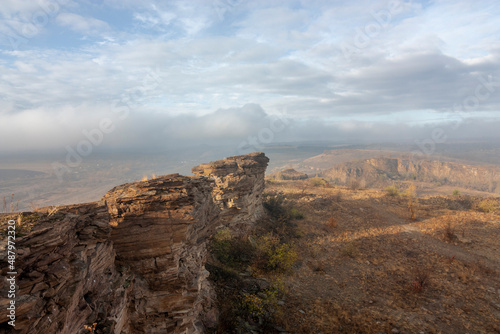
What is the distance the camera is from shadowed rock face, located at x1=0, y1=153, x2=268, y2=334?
4791 mm

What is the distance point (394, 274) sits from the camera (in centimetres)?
1577

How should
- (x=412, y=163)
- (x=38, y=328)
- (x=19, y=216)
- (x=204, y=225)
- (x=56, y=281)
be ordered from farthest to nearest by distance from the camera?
1. (x=412, y=163)
2. (x=204, y=225)
3. (x=19, y=216)
4. (x=56, y=281)
5. (x=38, y=328)

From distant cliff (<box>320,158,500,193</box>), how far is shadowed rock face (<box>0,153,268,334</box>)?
290 feet

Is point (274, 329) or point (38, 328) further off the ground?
point (38, 328)

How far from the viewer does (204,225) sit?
1077 centimetres

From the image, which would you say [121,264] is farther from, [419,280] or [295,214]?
[295,214]

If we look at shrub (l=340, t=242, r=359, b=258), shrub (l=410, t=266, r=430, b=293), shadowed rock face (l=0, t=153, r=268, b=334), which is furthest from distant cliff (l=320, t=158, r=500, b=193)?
shadowed rock face (l=0, t=153, r=268, b=334)

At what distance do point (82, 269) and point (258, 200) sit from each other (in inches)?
735

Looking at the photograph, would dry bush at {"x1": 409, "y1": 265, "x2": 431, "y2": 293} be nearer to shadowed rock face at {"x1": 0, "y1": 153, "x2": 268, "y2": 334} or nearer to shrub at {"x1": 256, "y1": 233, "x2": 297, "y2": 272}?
shrub at {"x1": 256, "y1": 233, "x2": 297, "y2": 272}

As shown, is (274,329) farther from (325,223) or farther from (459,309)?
(325,223)

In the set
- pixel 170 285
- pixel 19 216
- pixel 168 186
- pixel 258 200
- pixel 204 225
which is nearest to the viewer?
pixel 19 216

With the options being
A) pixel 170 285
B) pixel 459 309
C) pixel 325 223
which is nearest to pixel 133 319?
pixel 170 285

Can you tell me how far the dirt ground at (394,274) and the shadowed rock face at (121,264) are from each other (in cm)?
590

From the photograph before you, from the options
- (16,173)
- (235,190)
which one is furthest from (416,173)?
(16,173)
